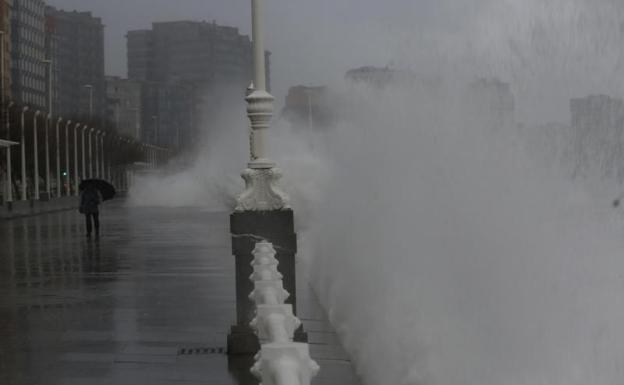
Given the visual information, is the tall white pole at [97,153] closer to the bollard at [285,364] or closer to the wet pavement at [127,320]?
the wet pavement at [127,320]

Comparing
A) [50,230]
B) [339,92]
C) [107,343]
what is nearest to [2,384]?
[107,343]

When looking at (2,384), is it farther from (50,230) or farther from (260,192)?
(50,230)

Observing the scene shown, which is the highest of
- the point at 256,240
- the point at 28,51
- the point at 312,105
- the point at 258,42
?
the point at 28,51

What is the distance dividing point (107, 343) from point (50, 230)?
1018 inches

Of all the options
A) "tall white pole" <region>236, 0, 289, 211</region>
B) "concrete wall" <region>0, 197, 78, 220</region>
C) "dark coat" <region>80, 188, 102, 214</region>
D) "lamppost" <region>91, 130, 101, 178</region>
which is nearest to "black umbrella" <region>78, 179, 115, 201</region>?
"dark coat" <region>80, 188, 102, 214</region>

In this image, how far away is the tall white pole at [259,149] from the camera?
32.4 ft

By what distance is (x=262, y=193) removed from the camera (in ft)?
32.6

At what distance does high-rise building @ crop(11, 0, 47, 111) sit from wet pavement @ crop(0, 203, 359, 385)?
410 ft

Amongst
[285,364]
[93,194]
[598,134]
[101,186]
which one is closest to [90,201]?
[93,194]

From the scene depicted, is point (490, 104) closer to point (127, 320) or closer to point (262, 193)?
point (262, 193)

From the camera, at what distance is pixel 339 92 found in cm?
1891

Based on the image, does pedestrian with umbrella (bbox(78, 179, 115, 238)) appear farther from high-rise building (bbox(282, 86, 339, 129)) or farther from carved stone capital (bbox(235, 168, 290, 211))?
carved stone capital (bbox(235, 168, 290, 211))

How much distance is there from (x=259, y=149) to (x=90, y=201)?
68.1 ft

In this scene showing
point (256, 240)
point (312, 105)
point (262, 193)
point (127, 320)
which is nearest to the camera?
point (256, 240)
